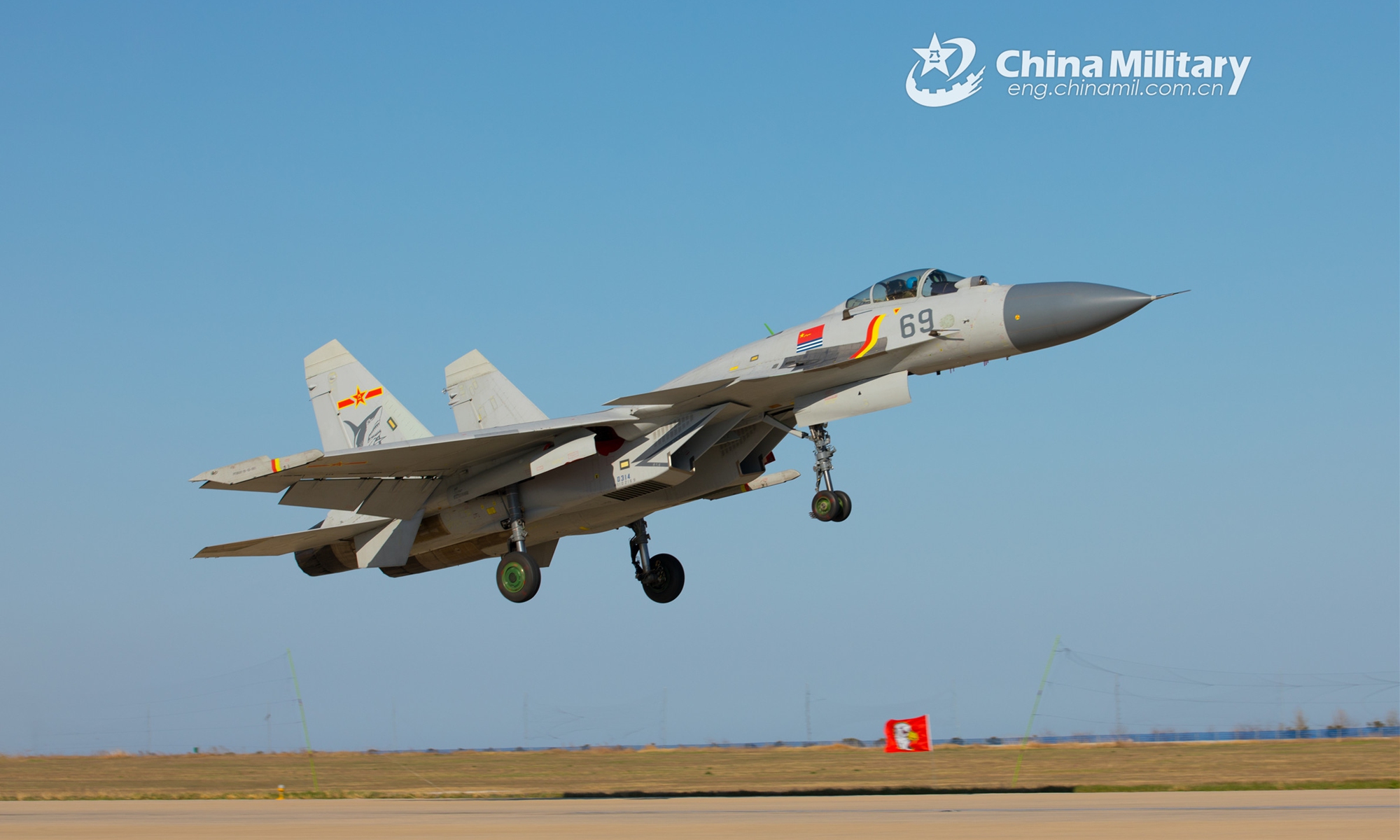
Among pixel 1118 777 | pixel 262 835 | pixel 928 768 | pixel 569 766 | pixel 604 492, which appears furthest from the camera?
pixel 569 766

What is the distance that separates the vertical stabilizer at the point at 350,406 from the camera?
24141mm

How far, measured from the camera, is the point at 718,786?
23.3 m

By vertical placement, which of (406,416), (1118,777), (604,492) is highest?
(406,416)

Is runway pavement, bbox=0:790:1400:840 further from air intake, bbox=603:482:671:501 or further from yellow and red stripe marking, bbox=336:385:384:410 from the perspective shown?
yellow and red stripe marking, bbox=336:385:384:410

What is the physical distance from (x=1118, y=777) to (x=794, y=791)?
246 inches

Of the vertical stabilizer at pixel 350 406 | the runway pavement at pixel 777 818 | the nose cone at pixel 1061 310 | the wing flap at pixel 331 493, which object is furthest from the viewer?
the vertical stabilizer at pixel 350 406

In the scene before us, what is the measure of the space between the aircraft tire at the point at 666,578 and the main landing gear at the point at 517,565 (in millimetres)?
3159

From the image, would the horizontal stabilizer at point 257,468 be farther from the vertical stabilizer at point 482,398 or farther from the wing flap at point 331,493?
the vertical stabilizer at point 482,398

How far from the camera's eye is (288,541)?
22.2 m

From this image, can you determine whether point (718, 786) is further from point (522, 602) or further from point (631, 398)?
point (631, 398)

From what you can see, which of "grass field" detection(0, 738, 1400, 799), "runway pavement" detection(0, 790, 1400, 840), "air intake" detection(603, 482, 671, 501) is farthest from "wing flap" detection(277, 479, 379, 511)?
"grass field" detection(0, 738, 1400, 799)

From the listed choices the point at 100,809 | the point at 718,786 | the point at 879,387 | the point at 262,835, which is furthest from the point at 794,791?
the point at 100,809

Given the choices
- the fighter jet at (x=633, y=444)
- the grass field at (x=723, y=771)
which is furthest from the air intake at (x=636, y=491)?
the grass field at (x=723, y=771)

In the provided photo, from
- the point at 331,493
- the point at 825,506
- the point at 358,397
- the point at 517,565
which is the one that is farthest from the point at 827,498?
the point at 358,397
